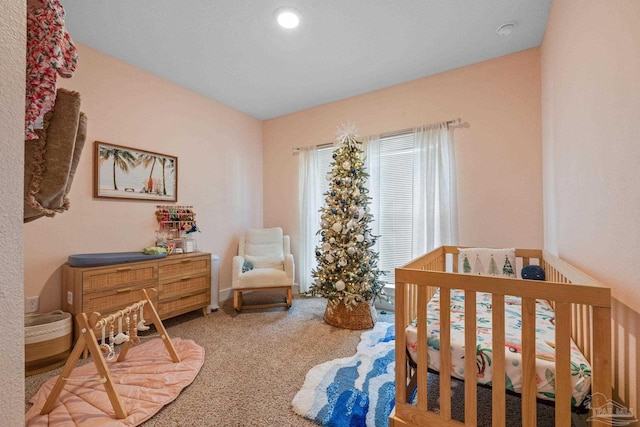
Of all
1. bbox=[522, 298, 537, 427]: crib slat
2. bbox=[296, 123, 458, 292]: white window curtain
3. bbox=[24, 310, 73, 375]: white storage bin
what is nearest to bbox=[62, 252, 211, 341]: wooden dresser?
bbox=[24, 310, 73, 375]: white storage bin

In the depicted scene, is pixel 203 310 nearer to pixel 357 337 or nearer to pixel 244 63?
pixel 357 337

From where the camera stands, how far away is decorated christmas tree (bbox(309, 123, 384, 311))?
2.57 metres

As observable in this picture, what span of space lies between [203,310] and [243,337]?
793mm

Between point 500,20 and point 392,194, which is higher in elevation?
point 500,20

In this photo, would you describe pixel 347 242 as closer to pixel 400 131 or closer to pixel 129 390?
pixel 400 131

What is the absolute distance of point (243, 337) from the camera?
233cm

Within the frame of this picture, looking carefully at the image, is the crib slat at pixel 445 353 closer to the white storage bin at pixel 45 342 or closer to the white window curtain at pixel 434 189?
the white window curtain at pixel 434 189

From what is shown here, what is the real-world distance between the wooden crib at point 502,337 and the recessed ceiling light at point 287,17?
1916 millimetres

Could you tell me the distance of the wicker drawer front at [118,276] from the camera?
2.06m


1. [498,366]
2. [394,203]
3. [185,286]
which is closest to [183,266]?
[185,286]

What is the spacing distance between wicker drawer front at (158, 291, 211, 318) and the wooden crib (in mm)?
2145

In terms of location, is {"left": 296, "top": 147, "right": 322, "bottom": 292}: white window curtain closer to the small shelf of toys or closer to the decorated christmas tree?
the decorated christmas tree

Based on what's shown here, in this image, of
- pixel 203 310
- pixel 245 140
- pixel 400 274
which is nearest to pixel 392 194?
pixel 400 274

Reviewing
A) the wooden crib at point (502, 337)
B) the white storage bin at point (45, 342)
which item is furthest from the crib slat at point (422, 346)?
the white storage bin at point (45, 342)
